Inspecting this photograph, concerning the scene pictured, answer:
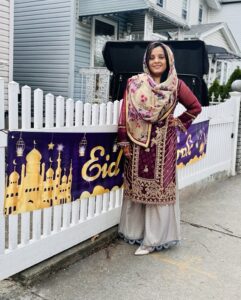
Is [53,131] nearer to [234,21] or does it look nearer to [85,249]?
[85,249]

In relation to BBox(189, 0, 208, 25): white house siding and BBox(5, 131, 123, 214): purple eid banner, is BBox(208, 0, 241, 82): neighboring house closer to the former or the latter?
BBox(189, 0, 208, 25): white house siding

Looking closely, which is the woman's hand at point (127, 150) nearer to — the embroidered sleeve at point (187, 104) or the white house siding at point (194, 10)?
the embroidered sleeve at point (187, 104)

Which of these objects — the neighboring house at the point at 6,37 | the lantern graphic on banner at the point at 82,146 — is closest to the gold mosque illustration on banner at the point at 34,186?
the lantern graphic on banner at the point at 82,146

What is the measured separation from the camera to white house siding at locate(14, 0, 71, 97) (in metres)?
11.1

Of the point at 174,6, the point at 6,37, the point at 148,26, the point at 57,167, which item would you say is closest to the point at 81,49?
the point at 148,26

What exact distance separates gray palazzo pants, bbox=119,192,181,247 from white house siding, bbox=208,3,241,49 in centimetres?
2100

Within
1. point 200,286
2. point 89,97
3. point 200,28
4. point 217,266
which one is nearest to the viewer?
point 200,286

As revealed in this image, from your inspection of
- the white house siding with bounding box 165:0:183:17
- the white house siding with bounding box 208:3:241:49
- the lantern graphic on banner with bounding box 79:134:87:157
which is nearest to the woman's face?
the lantern graphic on banner with bounding box 79:134:87:157

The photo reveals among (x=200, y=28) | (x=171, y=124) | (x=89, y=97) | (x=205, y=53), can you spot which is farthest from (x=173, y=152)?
(x=200, y=28)

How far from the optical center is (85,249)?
330cm

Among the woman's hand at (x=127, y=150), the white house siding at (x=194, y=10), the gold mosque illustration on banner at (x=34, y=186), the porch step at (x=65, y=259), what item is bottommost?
the porch step at (x=65, y=259)

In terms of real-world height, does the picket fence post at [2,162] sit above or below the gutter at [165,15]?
below

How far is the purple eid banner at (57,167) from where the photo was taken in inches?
101

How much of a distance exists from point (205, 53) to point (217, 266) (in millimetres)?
2887
